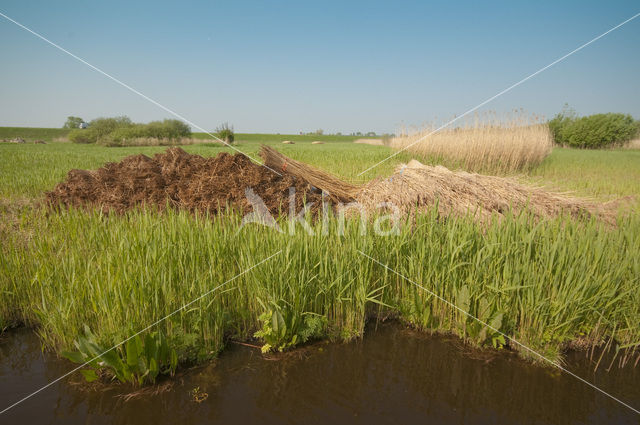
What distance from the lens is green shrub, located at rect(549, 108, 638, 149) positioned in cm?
4162

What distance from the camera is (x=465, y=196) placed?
534 cm

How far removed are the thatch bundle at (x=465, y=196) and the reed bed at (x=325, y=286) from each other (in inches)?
56.1

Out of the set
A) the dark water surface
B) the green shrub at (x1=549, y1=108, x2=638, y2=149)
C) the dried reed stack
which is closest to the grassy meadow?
the dark water surface

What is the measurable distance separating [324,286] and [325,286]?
2cm

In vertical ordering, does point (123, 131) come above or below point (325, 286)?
above

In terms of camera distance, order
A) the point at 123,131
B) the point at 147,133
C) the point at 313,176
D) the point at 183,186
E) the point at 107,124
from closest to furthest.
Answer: the point at 183,186 → the point at 313,176 → the point at 123,131 → the point at 147,133 → the point at 107,124

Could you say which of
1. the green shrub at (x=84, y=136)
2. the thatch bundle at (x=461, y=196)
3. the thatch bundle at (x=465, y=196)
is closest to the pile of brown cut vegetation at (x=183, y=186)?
the thatch bundle at (x=461, y=196)

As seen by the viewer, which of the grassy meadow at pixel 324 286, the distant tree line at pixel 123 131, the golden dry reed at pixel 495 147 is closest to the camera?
the grassy meadow at pixel 324 286

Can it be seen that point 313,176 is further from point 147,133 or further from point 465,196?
point 147,133

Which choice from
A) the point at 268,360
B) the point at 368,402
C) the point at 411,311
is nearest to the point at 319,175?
the point at 411,311

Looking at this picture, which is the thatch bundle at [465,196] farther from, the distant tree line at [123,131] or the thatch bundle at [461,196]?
the distant tree line at [123,131]

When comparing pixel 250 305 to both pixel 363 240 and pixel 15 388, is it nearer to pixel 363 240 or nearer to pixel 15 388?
pixel 363 240

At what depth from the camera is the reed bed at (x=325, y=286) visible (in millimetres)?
2904

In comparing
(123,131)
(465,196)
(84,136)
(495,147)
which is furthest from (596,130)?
(84,136)
